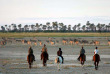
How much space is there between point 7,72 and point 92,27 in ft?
544

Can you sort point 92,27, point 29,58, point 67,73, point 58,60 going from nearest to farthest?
point 67,73 → point 58,60 → point 29,58 → point 92,27

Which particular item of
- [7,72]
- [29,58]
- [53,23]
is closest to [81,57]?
[29,58]

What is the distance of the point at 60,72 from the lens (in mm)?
17562

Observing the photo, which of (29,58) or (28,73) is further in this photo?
(29,58)

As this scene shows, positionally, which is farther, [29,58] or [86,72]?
[29,58]

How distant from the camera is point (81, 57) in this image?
2034cm

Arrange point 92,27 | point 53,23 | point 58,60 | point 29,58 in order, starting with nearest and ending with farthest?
point 58,60 → point 29,58 → point 53,23 → point 92,27

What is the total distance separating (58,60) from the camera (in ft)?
60.2

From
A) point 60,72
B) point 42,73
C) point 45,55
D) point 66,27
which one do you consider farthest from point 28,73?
point 66,27

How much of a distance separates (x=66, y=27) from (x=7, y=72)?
537ft

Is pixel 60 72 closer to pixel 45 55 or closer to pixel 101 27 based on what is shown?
pixel 45 55

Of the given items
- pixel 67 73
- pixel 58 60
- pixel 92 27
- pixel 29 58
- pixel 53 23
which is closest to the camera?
pixel 67 73

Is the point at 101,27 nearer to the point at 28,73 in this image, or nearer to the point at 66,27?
the point at 66,27

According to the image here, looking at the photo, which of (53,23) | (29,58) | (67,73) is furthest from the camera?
(53,23)
